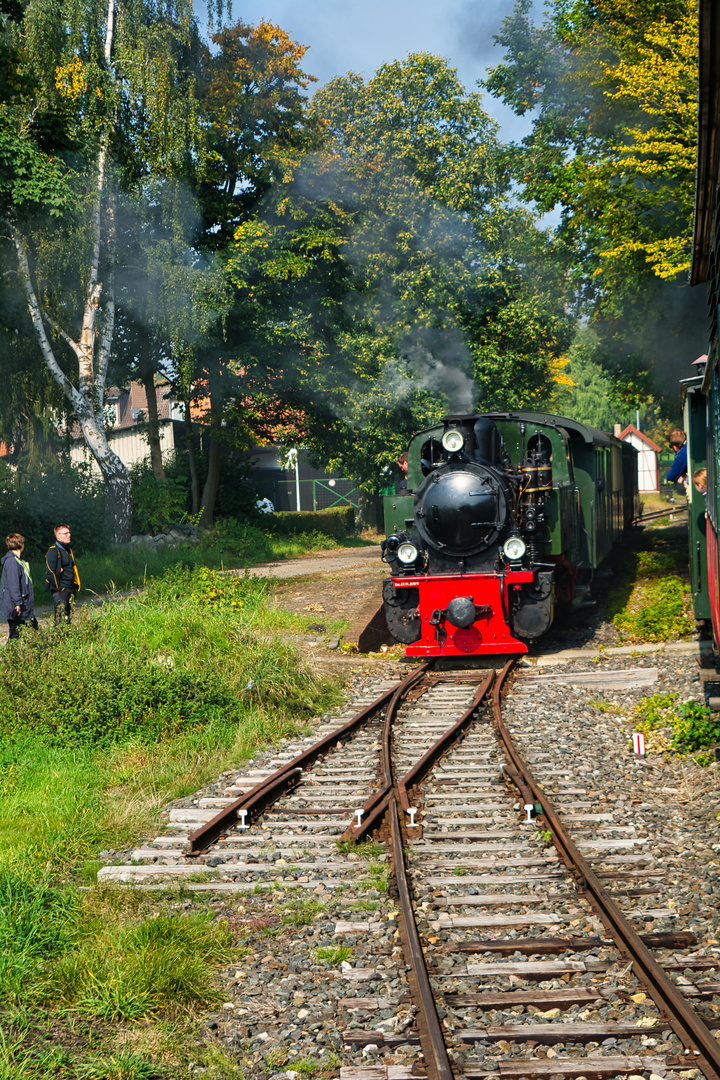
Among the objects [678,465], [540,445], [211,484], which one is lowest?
[678,465]

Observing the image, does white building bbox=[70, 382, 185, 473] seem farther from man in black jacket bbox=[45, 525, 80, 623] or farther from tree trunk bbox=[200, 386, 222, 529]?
man in black jacket bbox=[45, 525, 80, 623]

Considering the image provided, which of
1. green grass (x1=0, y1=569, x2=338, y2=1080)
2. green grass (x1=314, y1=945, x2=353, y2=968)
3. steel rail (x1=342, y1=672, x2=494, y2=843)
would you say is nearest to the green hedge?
green grass (x1=0, y1=569, x2=338, y2=1080)

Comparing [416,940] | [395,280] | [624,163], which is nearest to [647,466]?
[395,280]

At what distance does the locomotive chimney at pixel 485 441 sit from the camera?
1191cm

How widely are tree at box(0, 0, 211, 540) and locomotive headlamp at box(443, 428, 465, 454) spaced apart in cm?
1037

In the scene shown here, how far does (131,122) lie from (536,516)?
15.0 meters

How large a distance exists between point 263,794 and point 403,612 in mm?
5773

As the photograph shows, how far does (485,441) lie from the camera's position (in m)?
12.0

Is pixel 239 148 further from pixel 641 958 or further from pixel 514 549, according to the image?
pixel 641 958

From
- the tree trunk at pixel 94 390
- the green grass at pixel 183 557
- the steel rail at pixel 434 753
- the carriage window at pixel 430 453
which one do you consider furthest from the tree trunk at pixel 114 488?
the steel rail at pixel 434 753

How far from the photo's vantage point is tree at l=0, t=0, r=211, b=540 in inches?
755

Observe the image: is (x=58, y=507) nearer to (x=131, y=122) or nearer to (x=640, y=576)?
(x=131, y=122)

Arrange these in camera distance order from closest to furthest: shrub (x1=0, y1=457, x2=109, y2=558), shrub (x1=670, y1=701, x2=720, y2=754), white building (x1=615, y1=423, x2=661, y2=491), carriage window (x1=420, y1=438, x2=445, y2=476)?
shrub (x1=670, y1=701, x2=720, y2=754) → carriage window (x1=420, y1=438, x2=445, y2=476) → shrub (x1=0, y1=457, x2=109, y2=558) → white building (x1=615, y1=423, x2=661, y2=491)

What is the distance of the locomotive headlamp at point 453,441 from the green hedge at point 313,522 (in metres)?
19.5
